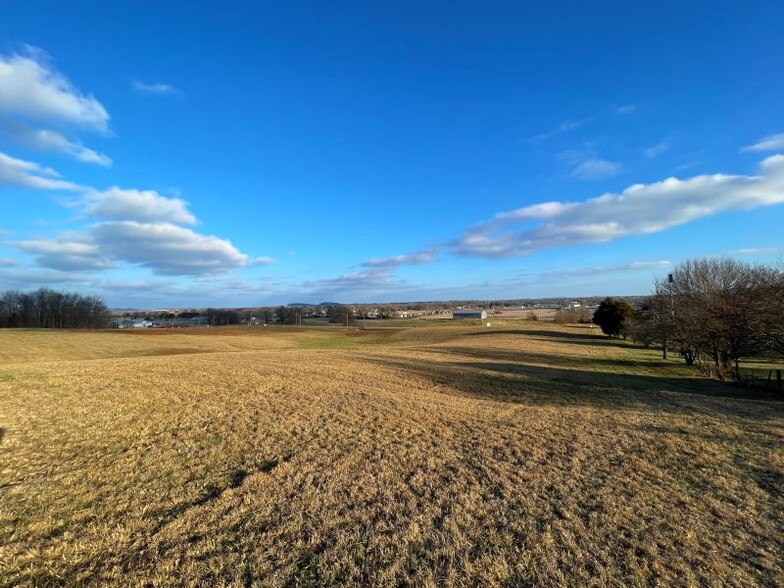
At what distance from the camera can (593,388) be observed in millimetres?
19688

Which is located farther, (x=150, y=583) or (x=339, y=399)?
(x=339, y=399)

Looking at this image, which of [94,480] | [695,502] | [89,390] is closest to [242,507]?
[94,480]

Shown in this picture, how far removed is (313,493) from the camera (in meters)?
6.88

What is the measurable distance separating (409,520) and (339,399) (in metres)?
8.86

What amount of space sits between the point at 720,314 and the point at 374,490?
24.9 meters

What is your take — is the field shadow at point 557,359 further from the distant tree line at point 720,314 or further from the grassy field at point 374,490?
the grassy field at point 374,490

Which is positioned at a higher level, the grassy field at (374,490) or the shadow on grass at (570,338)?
the grassy field at (374,490)

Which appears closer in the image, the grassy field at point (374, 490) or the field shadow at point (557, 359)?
the grassy field at point (374, 490)

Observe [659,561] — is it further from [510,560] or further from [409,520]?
[409,520]

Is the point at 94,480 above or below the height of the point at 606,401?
above

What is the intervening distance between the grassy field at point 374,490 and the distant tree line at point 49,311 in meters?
132

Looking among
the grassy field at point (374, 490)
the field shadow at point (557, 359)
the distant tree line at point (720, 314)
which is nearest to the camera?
the grassy field at point (374, 490)

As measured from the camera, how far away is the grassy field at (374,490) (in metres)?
4.85

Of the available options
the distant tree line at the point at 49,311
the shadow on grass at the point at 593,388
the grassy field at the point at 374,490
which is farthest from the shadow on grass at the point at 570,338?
the distant tree line at the point at 49,311
